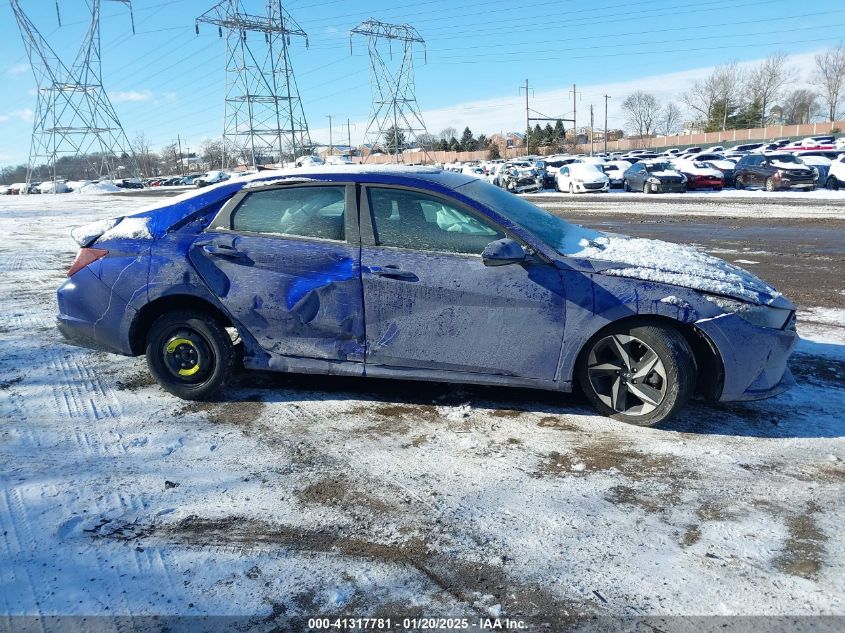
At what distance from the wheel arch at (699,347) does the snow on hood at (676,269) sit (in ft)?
0.77

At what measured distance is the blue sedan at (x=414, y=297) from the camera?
3.66 metres

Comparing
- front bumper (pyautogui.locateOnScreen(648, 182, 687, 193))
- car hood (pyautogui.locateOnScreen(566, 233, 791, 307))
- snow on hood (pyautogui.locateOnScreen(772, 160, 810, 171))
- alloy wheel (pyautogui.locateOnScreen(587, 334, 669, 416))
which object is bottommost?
alloy wheel (pyautogui.locateOnScreen(587, 334, 669, 416))

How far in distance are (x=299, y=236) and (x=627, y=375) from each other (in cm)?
229

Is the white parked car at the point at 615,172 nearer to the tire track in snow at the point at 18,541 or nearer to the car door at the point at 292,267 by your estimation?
the car door at the point at 292,267

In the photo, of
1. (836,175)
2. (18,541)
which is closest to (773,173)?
(836,175)

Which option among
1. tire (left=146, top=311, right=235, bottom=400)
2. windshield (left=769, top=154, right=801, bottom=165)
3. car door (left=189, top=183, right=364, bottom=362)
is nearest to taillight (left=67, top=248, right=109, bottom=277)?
tire (left=146, top=311, right=235, bottom=400)

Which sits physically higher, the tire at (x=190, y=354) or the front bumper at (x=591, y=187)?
the front bumper at (x=591, y=187)

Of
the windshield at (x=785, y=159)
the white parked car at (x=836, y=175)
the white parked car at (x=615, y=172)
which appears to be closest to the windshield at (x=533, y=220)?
the white parked car at (x=836, y=175)

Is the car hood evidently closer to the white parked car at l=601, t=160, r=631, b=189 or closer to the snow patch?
the snow patch

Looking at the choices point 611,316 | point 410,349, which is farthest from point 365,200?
point 611,316

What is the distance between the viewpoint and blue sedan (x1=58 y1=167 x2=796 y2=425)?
144 inches

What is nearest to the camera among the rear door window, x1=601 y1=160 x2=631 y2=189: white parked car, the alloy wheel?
the alloy wheel

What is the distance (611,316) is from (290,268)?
6.73 feet

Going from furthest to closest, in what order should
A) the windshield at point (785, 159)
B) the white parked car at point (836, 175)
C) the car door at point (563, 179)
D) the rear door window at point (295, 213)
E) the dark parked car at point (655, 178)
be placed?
the car door at point (563, 179)
the dark parked car at point (655, 178)
the windshield at point (785, 159)
the white parked car at point (836, 175)
the rear door window at point (295, 213)
